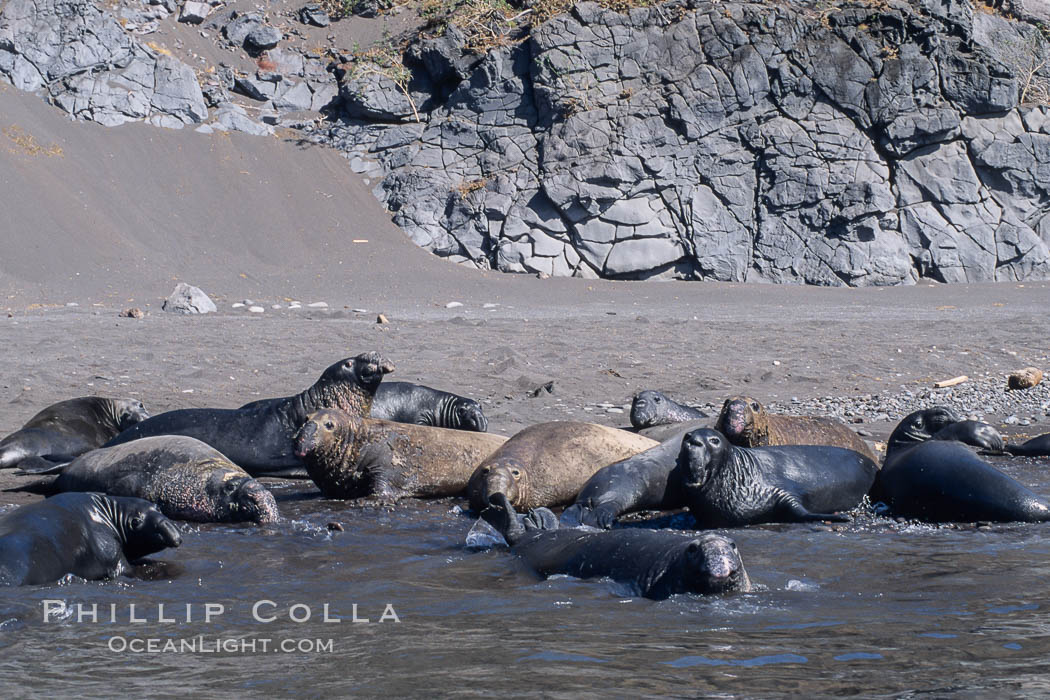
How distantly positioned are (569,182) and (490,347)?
36.4 feet

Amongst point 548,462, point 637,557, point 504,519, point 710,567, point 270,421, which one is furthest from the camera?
point 270,421

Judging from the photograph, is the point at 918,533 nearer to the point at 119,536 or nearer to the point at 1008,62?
the point at 119,536

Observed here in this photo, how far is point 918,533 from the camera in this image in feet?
20.7

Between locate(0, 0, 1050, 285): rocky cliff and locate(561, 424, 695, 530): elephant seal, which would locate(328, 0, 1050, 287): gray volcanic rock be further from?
locate(561, 424, 695, 530): elephant seal

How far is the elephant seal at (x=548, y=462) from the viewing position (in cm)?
686

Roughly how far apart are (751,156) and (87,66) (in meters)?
14.6

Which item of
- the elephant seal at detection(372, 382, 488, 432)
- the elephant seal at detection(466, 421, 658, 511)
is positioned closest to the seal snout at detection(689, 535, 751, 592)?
the elephant seal at detection(466, 421, 658, 511)

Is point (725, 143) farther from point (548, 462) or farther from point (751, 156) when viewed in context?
point (548, 462)

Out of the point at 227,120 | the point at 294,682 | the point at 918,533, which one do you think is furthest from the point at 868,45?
the point at 294,682

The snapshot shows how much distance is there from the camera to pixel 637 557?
497 centimetres

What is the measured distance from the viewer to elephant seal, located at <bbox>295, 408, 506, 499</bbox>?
7.30 metres

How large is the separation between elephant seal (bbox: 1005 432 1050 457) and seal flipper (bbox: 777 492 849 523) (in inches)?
110

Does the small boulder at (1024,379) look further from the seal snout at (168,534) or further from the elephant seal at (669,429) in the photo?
the seal snout at (168,534)

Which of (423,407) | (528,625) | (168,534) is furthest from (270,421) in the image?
(528,625)
